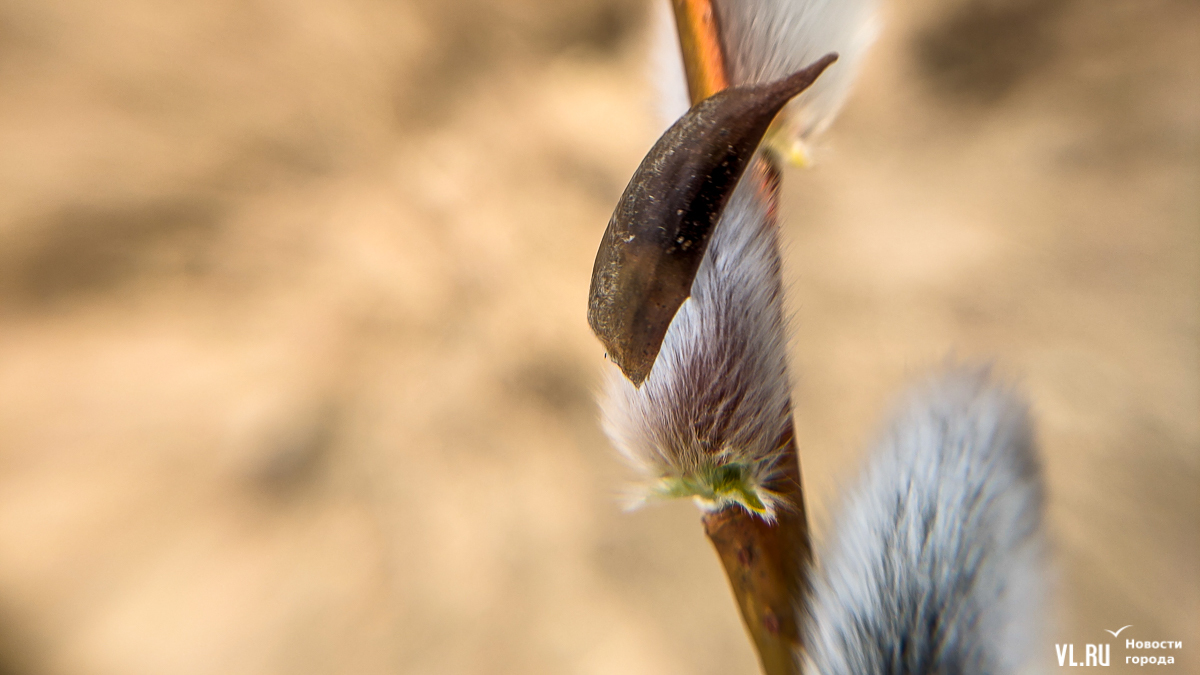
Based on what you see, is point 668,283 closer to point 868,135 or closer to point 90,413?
point 868,135

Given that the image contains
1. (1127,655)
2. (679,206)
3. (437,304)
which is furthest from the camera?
(437,304)

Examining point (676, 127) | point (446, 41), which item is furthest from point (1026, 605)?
point (446, 41)

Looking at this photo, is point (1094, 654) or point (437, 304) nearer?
point (1094, 654)

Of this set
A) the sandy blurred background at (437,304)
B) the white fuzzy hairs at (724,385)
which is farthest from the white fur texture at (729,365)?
the sandy blurred background at (437,304)

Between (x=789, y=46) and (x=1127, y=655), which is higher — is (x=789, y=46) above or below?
above

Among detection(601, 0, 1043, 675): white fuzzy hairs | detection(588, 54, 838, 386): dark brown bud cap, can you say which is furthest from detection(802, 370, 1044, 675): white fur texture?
detection(588, 54, 838, 386): dark brown bud cap

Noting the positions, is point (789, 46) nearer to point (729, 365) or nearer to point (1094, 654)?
point (729, 365)

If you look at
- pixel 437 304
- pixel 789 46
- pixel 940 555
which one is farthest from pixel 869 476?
pixel 437 304

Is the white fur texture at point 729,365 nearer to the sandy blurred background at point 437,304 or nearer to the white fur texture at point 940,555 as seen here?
the white fur texture at point 940,555
